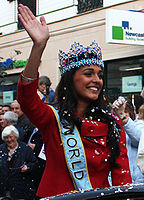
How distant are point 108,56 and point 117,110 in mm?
7584

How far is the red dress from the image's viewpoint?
7.44ft

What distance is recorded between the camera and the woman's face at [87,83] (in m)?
2.52

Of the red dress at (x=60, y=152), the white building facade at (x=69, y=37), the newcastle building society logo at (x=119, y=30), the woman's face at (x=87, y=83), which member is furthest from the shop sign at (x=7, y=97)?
the red dress at (x=60, y=152)

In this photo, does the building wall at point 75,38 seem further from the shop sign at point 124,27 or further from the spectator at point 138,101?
the spectator at point 138,101

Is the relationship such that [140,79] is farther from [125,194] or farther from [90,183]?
[125,194]

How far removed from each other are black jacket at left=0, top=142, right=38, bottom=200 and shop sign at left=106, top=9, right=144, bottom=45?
3.11 meters

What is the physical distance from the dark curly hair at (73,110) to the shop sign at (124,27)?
15.9 ft

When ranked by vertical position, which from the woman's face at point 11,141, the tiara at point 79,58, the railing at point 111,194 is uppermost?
the tiara at point 79,58

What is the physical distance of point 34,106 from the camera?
7.30 ft

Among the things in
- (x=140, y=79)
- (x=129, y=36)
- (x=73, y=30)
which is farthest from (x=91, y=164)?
(x=73, y=30)

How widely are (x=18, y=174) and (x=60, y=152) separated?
120 inches

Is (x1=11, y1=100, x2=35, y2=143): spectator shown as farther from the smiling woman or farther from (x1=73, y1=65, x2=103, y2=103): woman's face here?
(x1=73, y1=65, x2=103, y2=103): woman's face

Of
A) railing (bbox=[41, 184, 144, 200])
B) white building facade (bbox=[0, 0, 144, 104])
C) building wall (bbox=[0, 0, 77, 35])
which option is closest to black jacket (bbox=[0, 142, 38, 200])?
railing (bbox=[41, 184, 144, 200])

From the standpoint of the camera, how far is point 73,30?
11773 millimetres
